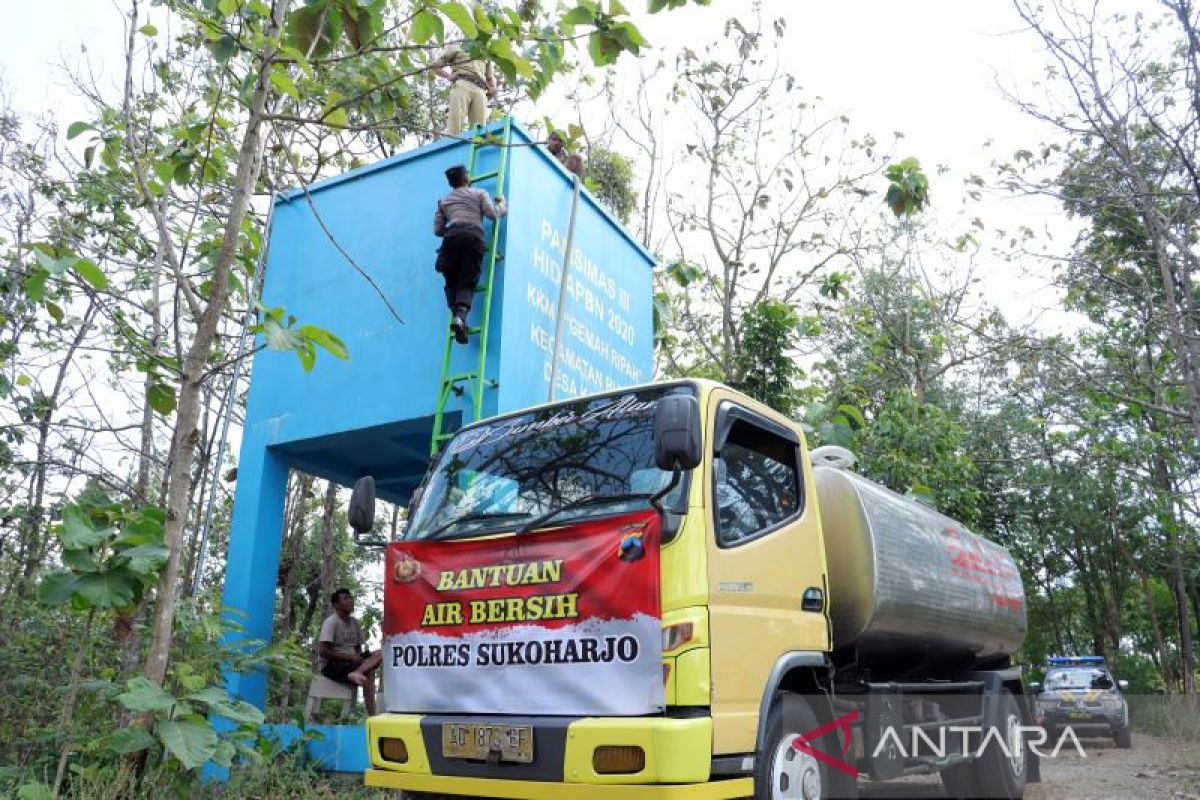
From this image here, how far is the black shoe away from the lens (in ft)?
25.3

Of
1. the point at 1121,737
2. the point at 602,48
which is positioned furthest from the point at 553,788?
the point at 1121,737

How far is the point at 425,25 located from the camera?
5.45 meters

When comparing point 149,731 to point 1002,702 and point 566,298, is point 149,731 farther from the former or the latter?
point 1002,702

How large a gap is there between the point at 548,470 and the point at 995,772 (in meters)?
4.54

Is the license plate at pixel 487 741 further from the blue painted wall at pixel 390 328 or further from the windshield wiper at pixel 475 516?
the blue painted wall at pixel 390 328

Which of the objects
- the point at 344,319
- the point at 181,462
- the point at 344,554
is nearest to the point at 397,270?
the point at 344,319

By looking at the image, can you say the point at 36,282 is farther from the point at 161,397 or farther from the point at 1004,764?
the point at 1004,764

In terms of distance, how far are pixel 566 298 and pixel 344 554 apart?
34.4ft

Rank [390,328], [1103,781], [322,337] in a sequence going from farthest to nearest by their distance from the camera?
[1103,781], [390,328], [322,337]

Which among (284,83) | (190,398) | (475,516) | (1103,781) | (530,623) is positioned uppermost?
(284,83)

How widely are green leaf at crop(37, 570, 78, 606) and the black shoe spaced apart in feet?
11.4

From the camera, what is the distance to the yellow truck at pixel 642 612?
4070 mm

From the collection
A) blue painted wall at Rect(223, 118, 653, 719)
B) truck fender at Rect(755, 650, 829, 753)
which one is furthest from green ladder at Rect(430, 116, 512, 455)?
truck fender at Rect(755, 650, 829, 753)

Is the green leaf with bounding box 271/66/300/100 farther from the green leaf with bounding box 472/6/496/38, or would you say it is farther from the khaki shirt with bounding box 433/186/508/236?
the khaki shirt with bounding box 433/186/508/236
